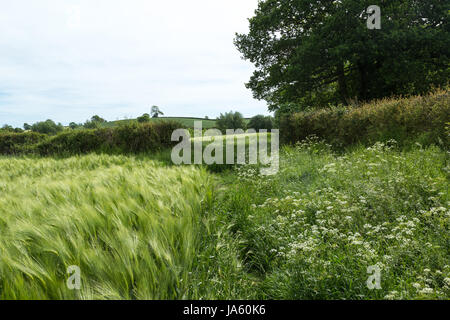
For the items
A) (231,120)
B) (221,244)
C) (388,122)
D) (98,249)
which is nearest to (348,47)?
(388,122)

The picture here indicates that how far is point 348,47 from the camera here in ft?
46.9

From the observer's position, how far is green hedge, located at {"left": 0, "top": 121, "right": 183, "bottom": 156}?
35.5ft

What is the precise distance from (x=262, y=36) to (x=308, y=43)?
4932 millimetres

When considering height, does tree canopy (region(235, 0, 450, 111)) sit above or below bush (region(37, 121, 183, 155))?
above

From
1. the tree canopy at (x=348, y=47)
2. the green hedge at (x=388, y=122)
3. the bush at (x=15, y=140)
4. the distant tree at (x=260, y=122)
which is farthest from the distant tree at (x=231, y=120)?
the green hedge at (x=388, y=122)

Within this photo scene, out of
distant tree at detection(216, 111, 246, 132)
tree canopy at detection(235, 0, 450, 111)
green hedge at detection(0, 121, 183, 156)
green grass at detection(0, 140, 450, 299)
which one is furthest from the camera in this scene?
distant tree at detection(216, 111, 246, 132)

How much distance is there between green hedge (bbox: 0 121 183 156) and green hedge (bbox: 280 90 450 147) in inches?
276

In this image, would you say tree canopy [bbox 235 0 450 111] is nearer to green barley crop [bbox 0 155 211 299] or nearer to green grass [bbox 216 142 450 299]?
green grass [bbox 216 142 450 299]

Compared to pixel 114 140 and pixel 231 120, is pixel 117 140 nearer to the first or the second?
pixel 114 140

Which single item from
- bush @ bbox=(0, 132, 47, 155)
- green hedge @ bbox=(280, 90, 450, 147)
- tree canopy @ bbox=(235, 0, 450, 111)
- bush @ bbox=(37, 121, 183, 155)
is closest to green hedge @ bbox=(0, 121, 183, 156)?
bush @ bbox=(37, 121, 183, 155)

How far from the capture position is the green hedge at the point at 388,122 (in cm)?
595

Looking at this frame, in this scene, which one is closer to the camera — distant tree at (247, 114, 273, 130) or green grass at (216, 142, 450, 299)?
green grass at (216, 142, 450, 299)

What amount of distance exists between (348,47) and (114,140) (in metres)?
15.8

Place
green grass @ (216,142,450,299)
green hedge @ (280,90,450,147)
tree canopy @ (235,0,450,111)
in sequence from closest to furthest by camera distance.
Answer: green grass @ (216,142,450,299), green hedge @ (280,90,450,147), tree canopy @ (235,0,450,111)
